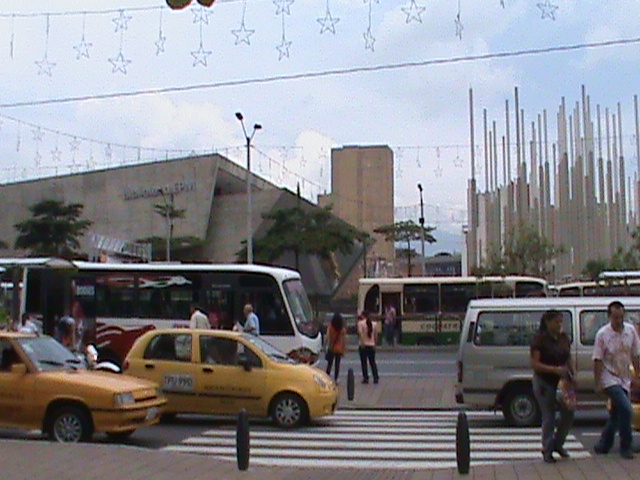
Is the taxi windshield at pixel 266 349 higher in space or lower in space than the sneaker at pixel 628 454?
higher

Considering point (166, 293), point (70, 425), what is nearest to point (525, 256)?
point (166, 293)

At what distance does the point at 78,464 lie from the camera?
1097cm

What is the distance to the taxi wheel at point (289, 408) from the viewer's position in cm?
1534

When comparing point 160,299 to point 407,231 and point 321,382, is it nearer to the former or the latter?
point 321,382

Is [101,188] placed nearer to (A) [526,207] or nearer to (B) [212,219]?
(B) [212,219]

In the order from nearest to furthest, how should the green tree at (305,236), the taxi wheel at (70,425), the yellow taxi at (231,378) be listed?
the taxi wheel at (70,425) → the yellow taxi at (231,378) → the green tree at (305,236)

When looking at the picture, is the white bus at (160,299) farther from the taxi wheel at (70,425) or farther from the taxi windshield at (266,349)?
the taxi wheel at (70,425)

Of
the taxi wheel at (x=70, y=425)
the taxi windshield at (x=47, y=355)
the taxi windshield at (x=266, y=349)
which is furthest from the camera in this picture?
the taxi windshield at (x=266, y=349)

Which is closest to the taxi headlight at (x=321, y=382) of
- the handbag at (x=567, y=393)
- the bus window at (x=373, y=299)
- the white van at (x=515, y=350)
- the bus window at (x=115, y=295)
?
the white van at (x=515, y=350)

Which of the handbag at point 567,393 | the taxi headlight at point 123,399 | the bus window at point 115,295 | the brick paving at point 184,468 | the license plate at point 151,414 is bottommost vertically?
the brick paving at point 184,468

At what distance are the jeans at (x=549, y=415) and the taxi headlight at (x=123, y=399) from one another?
570 cm

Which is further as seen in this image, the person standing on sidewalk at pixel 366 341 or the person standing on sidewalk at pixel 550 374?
the person standing on sidewalk at pixel 366 341

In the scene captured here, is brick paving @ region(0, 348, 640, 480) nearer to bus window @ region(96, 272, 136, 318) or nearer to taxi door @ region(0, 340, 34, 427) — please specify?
taxi door @ region(0, 340, 34, 427)

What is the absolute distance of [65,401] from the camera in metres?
13.2
